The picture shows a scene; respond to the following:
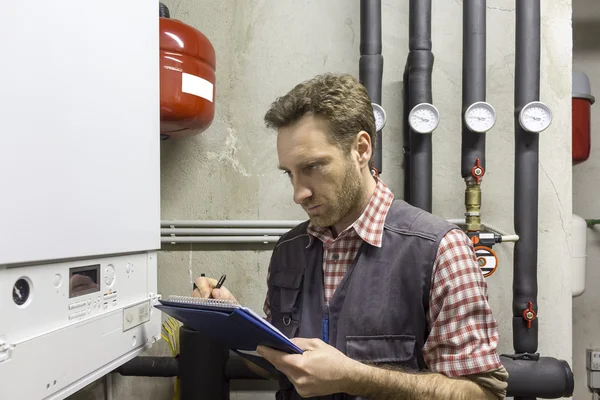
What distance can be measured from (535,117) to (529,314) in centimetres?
60

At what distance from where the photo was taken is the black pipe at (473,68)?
1.39 meters

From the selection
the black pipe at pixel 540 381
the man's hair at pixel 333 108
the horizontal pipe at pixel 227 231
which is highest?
the man's hair at pixel 333 108

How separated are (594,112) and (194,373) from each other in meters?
1.97

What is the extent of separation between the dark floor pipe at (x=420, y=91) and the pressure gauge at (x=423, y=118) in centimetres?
4

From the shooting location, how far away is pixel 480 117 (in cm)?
138

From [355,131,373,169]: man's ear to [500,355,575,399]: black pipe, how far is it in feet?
2.74

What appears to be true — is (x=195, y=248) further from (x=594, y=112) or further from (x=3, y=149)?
(x=594, y=112)

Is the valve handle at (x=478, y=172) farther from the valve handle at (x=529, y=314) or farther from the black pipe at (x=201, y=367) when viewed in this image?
the black pipe at (x=201, y=367)

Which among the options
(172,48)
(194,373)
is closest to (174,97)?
(172,48)

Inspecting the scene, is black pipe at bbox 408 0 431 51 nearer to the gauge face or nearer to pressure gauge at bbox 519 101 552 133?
pressure gauge at bbox 519 101 552 133

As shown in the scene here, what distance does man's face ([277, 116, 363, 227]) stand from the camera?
895 millimetres

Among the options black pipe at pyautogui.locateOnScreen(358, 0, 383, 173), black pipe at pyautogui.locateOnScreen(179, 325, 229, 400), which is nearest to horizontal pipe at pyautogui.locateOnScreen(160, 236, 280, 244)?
black pipe at pyautogui.locateOnScreen(179, 325, 229, 400)

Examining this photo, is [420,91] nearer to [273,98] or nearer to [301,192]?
[273,98]

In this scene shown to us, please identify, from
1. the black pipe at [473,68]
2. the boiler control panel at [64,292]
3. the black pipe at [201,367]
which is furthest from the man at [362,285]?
the black pipe at [473,68]
